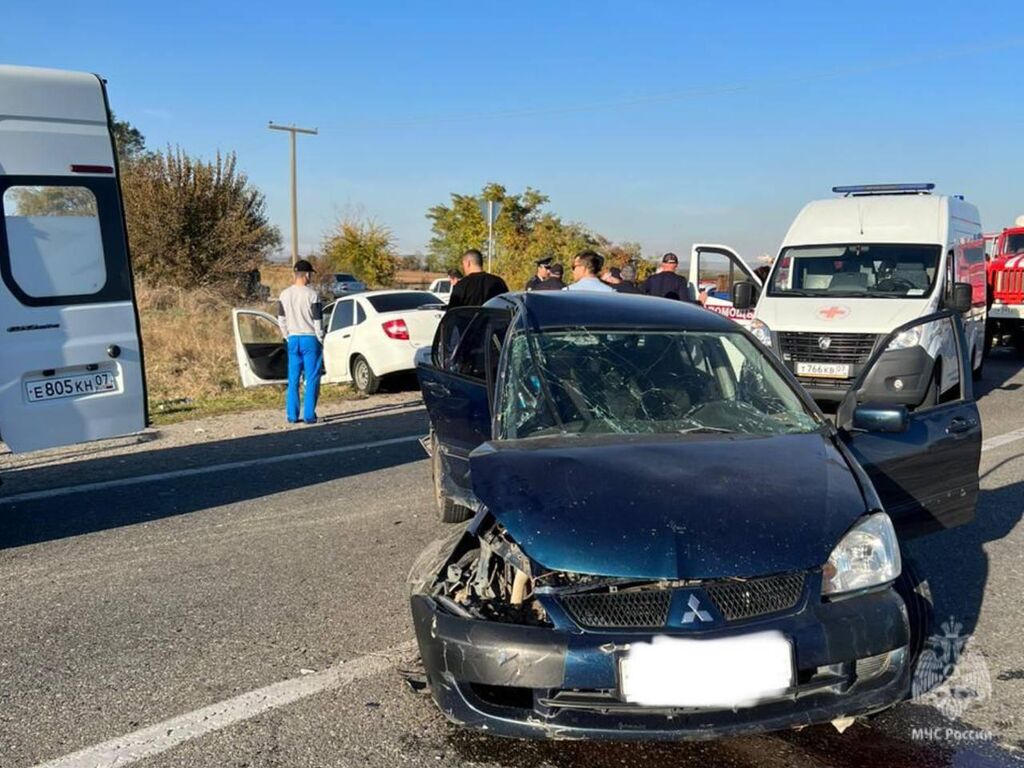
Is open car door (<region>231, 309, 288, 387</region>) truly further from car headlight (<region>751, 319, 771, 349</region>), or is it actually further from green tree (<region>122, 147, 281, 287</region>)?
green tree (<region>122, 147, 281, 287</region>)

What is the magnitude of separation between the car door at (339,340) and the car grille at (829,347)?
239 inches

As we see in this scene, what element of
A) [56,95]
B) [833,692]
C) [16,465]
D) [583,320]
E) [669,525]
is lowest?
[16,465]

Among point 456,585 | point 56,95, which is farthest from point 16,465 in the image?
point 456,585

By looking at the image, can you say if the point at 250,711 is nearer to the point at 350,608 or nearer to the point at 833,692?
the point at 350,608

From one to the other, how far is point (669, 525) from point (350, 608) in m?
2.09

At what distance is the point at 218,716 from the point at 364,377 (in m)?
9.50

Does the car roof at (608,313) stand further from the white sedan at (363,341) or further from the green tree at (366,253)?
the green tree at (366,253)

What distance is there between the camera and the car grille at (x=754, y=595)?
2738 mm

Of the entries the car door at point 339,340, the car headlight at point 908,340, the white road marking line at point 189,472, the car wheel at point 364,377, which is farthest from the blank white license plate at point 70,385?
the car headlight at point 908,340

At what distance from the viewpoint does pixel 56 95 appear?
5.64 metres

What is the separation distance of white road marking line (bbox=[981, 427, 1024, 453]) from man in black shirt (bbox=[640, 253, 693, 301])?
3.65 metres

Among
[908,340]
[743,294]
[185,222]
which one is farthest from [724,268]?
[185,222]

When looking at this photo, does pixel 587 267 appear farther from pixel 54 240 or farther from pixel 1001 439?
pixel 54 240

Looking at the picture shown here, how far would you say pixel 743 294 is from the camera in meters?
11.0
